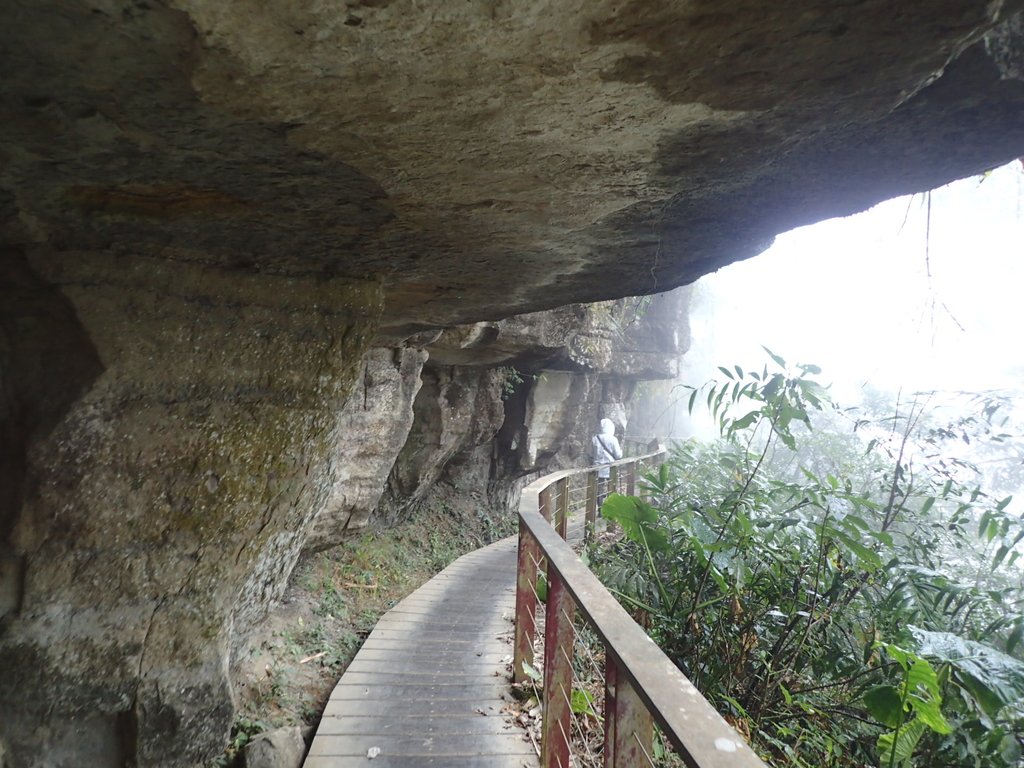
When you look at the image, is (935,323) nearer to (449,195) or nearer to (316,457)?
(449,195)

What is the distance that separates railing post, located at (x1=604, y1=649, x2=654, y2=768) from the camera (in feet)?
4.80

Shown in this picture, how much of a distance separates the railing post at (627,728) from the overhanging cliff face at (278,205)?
5.55 feet

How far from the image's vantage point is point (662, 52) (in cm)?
142

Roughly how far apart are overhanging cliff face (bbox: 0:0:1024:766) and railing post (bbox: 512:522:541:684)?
1374 millimetres

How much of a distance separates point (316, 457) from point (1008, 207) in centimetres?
4324

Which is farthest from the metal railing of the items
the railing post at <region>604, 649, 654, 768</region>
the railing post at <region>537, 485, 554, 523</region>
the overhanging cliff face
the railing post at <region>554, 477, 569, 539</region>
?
the railing post at <region>554, 477, 569, 539</region>

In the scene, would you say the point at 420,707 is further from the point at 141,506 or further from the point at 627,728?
the point at 627,728

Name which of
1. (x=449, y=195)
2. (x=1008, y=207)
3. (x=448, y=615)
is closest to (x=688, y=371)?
(x=1008, y=207)

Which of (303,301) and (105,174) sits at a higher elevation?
(105,174)

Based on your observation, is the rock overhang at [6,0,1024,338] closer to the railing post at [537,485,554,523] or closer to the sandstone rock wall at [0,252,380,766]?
the sandstone rock wall at [0,252,380,766]

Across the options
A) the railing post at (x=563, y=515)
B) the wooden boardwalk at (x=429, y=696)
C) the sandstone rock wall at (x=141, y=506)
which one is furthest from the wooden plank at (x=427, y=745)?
the railing post at (x=563, y=515)

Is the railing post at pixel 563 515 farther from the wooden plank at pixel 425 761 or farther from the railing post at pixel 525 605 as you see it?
the wooden plank at pixel 425 761

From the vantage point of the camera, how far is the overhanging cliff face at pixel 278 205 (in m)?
1.35

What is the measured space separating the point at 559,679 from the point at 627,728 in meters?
1.05
